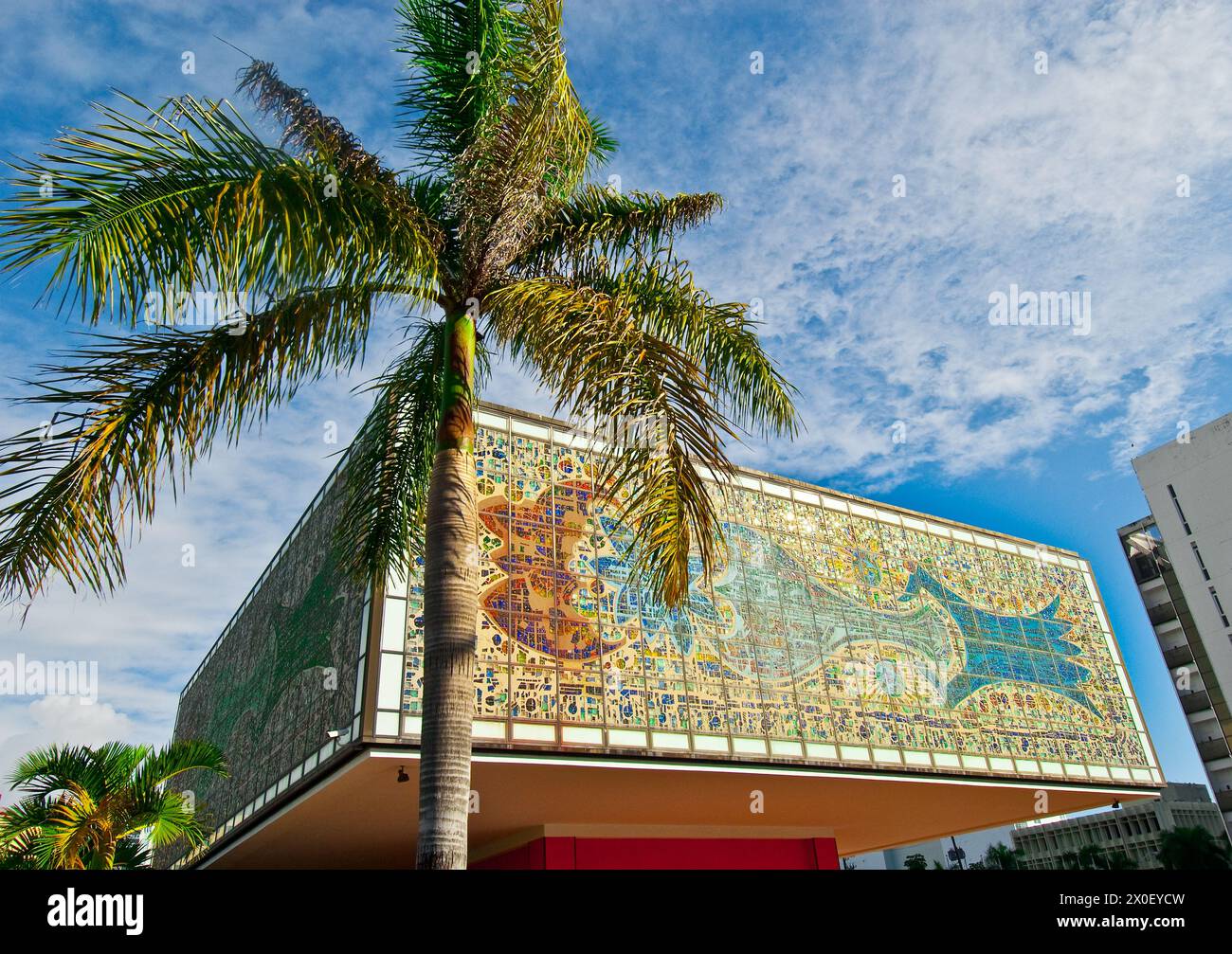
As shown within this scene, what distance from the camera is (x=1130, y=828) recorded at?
216 ft

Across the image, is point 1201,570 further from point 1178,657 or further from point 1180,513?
point 1178,657

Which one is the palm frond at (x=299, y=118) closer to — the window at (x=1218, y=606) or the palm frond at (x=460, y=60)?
the palm frond at (x=460, y=60)

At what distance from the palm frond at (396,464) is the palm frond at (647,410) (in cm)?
201

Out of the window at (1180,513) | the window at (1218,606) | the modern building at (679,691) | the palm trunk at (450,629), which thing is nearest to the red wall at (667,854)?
the modern building at (679,691)

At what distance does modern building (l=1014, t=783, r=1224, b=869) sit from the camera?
63.8 metres

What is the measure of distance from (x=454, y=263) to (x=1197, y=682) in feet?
190

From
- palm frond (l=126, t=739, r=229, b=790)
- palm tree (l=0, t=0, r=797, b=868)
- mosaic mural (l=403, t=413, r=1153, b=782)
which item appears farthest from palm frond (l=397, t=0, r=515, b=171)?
palm frond (l=126, t=739, r=229, b=790)

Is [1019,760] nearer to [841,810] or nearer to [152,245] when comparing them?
[841,810]

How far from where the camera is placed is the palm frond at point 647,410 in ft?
23.8

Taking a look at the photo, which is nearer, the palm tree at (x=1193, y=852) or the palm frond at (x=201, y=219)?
the palm frond at (x=201, y=219)

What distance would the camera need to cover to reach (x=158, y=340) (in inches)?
276

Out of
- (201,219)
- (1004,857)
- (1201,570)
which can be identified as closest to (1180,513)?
(1201,570)
